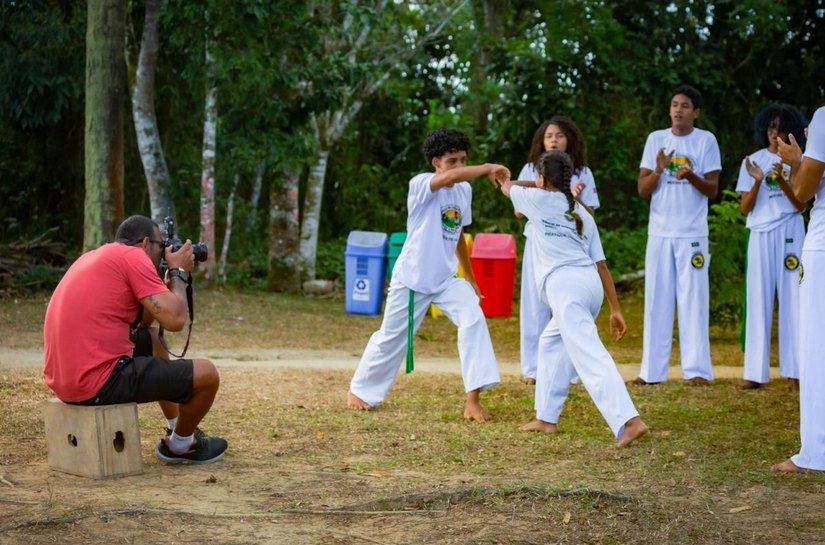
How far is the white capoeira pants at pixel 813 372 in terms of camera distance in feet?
20.0

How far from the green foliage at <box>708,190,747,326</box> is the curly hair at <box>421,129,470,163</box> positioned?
18.7ft

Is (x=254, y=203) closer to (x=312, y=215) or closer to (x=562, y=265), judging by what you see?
(x=312, y=215)

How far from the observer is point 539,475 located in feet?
20.1

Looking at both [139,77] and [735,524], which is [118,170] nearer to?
[139,77]

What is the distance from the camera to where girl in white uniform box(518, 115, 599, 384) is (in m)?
8.80

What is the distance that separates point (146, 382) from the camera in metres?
5.95

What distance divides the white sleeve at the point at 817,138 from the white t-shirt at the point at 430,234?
2474 millimetres

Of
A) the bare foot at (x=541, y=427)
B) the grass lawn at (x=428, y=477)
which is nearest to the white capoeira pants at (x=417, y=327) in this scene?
the grass lawn at (x=428, y=477)

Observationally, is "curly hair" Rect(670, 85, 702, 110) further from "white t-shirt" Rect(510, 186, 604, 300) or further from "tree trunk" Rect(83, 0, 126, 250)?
"tree trunk" Rect(83, 0, 126, 250)

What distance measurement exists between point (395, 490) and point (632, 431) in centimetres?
173

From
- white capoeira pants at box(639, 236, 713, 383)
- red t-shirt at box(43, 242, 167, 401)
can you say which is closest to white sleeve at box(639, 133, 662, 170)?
white capoeira pants at box(639, 236, 713, 383)

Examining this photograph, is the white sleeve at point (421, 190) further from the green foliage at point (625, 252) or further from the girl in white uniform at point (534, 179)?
the green foliage at point (625, 252)

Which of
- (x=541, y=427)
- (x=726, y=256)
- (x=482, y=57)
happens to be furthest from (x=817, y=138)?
(x=482, y=57)

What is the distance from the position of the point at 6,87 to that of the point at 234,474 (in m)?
11.3
